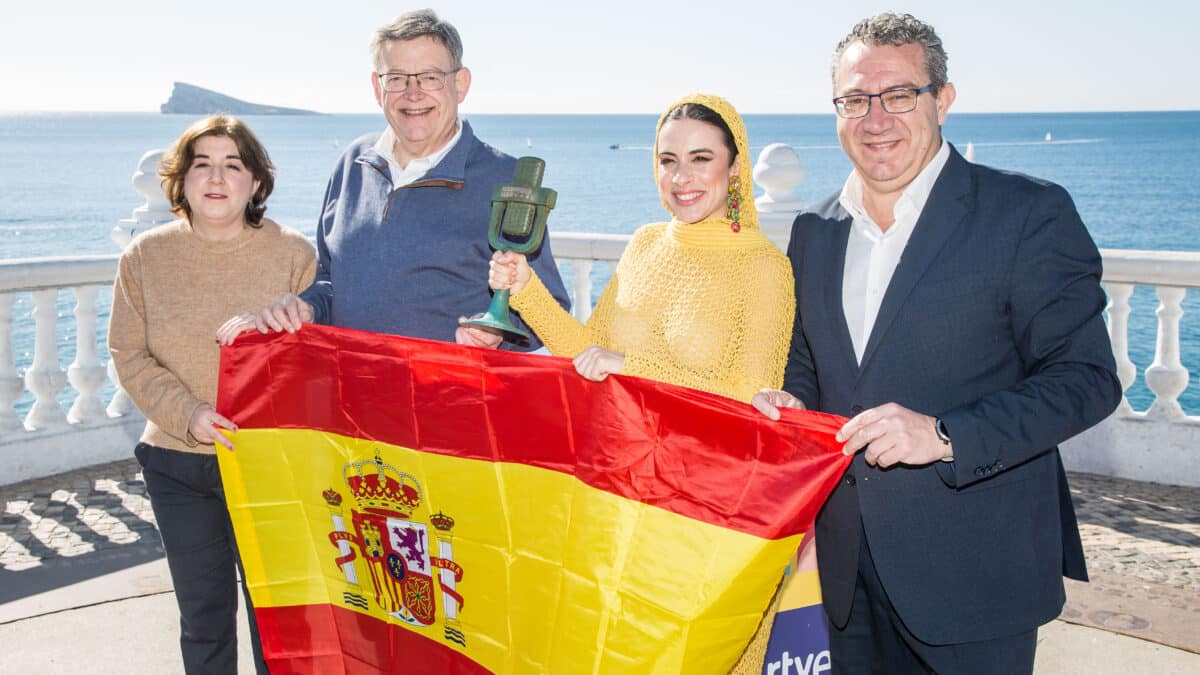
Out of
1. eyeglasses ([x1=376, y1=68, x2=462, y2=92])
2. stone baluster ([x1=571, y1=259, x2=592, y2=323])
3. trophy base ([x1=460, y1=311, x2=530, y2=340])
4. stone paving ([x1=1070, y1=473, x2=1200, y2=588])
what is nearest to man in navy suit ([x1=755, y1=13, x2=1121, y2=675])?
trophy base ([x1=460, y1=311, x2=530, y2=340])

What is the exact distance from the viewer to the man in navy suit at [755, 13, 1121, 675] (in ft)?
7.86

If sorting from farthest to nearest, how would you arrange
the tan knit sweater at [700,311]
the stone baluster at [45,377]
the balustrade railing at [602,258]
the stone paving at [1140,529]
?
1. the stone baluster at [45,377]
2. the balustrade railing at [602,258]
3. the stone paving at [1140,529]
4. the tan knit sweater at [700,311]

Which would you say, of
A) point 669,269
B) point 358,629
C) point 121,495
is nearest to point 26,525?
point 121,495

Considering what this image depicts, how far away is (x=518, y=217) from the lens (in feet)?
9.72

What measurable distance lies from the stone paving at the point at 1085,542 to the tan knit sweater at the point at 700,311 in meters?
2.64

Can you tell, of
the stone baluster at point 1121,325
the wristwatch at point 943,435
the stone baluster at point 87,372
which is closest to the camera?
the wristwatch at point 943,435

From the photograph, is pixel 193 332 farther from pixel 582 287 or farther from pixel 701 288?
pixel 582 287

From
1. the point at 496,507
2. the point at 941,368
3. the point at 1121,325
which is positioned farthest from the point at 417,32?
the point at 1121,325

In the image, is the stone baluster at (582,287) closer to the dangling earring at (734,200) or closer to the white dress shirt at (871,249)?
the dangling earring at (734,200)

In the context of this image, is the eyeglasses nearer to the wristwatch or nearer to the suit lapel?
the suit lapel

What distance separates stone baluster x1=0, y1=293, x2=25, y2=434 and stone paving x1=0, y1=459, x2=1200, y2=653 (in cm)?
40

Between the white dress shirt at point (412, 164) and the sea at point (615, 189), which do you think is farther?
the sea at point (615, 189)

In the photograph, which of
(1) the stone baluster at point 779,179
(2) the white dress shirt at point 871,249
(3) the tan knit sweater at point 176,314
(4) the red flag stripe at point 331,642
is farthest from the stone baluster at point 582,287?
(2) the white dress shirt at point 871,249

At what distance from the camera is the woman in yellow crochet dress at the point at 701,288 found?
115 inches
